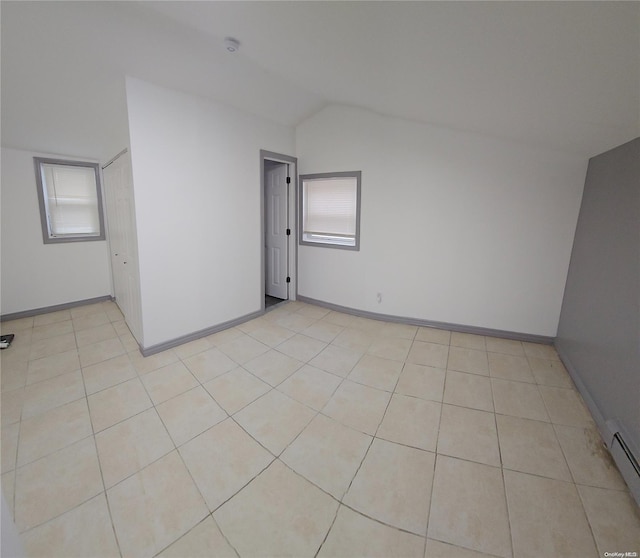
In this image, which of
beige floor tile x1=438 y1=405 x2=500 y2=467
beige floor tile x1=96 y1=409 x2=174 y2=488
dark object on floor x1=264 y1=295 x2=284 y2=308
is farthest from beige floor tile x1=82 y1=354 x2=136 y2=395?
beige floor tile x1=438 y1=405 x2=500 y2=467

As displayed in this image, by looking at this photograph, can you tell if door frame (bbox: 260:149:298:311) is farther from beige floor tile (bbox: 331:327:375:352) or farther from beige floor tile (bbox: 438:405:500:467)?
beige floor tile (bbox: 438:405:500:467)

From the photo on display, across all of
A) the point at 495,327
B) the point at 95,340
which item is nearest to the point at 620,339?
the point at 495,327

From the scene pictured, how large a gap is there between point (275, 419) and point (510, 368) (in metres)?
2.27

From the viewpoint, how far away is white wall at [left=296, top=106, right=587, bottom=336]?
2.89m

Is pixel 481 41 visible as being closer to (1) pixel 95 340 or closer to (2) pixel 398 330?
(2) pixel 398 330

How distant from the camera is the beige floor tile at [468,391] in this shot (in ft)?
7.07

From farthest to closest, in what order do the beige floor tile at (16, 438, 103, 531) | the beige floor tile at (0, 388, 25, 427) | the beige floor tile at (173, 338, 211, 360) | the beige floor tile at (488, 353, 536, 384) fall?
the beige floor tile at (173, 338, 211, 360), the beige floor tile at (488, 353, 536, 384), the beige floor tile at (0, 388, 25, 427), the beige floor tile at (16, 438, 103, 531)

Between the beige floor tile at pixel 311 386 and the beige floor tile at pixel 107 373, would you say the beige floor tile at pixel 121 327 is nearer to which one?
the beige floor tile at pixel 107 373

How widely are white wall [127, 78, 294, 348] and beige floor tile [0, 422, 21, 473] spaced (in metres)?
1.06

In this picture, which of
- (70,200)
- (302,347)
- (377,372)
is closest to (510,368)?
(377,372)

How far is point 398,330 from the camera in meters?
3.48

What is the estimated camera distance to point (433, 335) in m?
3.34

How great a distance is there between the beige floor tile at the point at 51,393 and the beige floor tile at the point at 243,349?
1.19 meters

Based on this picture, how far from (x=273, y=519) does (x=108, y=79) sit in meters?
3.38
